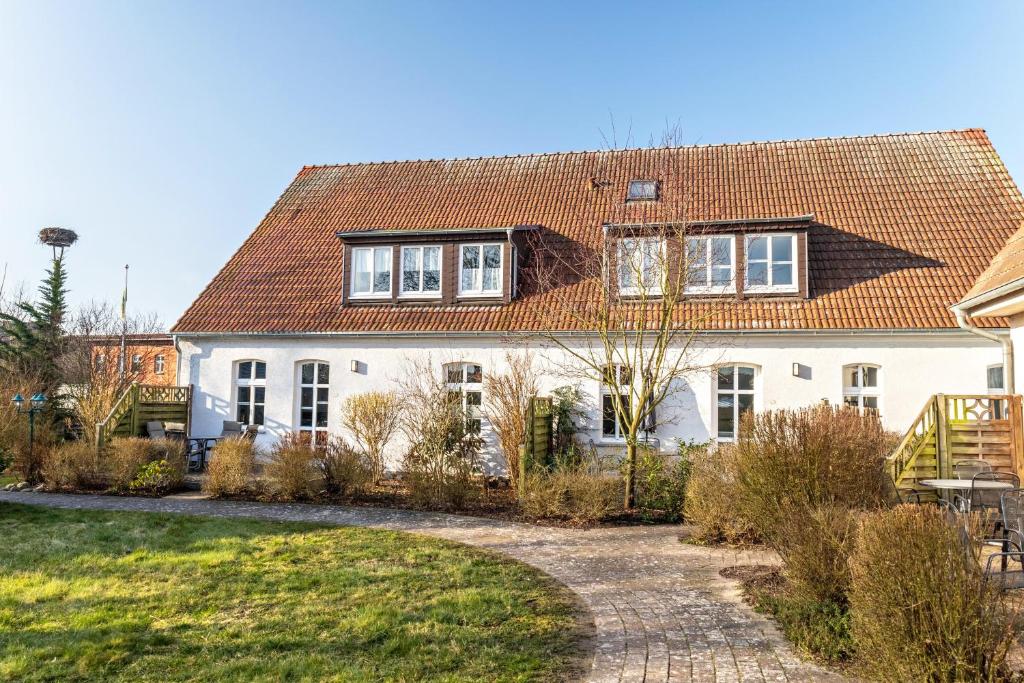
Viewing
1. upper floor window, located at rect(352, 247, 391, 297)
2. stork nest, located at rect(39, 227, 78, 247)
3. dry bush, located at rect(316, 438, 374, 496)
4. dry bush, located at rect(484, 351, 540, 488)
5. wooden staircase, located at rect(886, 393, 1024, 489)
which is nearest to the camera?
wooden staircase, located at rect(886, 393, 1024, 489)

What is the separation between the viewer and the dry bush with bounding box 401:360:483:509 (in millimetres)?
12242

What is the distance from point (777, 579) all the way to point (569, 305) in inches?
351

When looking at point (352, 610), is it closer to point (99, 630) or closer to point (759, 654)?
point (99, 630)

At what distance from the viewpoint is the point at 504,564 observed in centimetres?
835

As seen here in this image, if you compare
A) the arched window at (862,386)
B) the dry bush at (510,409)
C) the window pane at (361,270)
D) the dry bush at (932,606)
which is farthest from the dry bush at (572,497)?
the window pane at (361,270)

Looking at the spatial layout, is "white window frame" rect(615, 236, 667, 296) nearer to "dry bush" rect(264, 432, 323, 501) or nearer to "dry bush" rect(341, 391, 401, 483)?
"dry bush" rect(341, 391, 401, 483)

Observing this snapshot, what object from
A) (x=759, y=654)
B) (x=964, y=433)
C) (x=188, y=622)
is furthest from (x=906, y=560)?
(x=964, y=433)

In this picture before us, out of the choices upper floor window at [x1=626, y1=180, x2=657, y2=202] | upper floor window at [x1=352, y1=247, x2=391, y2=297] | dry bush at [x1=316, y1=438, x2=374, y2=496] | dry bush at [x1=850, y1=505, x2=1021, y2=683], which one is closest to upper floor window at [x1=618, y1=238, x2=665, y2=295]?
upper floor window at [x1=626, y1=180, x2=657, y2=202]

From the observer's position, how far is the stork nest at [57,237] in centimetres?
3738

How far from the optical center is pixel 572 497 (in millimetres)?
11094

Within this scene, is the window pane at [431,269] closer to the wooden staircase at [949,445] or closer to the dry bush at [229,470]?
the dry bush at [229,470]

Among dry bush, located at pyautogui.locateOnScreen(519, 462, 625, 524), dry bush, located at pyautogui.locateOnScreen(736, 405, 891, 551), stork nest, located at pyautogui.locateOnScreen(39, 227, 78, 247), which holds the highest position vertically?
stork nest, located at pyautogui.locateOnScreen(39, 227, 78, 247)

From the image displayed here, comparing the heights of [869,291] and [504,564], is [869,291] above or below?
above

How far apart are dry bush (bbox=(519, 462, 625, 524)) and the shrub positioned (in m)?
0.83
